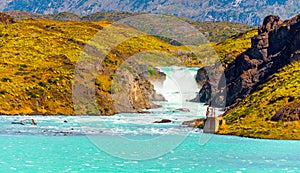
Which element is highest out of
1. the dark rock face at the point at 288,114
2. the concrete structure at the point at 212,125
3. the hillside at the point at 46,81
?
the hillside at the point at 46,81

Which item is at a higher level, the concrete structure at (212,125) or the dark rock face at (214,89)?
the dark rock face at (214,89)

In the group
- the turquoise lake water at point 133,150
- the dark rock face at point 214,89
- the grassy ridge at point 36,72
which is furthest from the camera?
the dark rock face at point 214,89

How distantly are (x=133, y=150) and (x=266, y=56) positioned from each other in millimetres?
58853

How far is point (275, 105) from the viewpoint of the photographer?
79.9 metres

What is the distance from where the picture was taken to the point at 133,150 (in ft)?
206

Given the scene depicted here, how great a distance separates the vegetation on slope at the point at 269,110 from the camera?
72.1 m

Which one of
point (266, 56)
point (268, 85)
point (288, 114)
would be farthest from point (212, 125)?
point (266, 56)

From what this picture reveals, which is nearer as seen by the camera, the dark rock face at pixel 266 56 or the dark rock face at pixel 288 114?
the dark rock face at pixel 288 114

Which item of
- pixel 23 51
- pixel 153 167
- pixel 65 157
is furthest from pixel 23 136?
pixel 23 51

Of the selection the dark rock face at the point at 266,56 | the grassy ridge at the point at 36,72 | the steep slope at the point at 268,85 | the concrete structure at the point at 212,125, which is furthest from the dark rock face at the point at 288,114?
the grassy ridge at the point at 36,72

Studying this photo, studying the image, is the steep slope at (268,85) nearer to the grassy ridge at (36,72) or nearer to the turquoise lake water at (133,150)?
the turquoise lake water at (133,150)

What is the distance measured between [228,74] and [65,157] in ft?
286

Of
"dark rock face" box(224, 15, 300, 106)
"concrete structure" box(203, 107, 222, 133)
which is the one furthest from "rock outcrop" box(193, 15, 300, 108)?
"concrete structure" box(203, 107, 222, 133)

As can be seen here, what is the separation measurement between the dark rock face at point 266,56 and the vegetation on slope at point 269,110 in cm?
598
